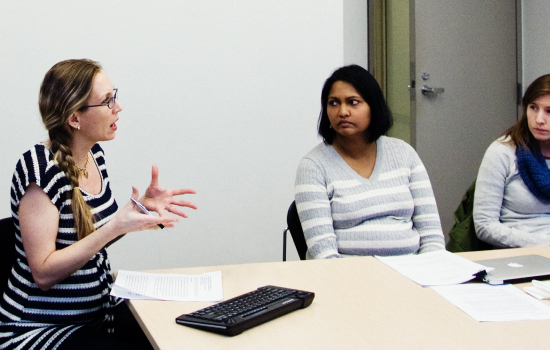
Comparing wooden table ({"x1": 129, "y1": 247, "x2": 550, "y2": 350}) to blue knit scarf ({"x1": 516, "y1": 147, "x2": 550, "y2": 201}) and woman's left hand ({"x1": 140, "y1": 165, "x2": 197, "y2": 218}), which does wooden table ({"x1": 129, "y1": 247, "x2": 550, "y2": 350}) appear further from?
blue knit scarf ({"x1": 516, "y1": 147, "x2": 550, "y2": 201})

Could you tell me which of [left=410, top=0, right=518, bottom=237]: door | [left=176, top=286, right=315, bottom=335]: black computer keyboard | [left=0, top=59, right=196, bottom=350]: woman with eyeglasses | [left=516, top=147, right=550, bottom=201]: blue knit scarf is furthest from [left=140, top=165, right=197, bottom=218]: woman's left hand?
[left=410, top=0, right=518, bottom=237]: door

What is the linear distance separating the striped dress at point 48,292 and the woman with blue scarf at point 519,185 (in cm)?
147

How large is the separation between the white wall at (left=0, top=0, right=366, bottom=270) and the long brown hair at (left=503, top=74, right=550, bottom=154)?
108cm

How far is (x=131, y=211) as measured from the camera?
138cm

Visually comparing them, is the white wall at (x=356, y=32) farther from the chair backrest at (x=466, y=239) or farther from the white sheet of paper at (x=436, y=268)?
the white sheet of paper at (x=436, y=268)

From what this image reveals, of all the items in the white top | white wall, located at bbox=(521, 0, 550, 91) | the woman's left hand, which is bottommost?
the white top

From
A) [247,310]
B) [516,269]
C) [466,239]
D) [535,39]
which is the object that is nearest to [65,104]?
[247,310]

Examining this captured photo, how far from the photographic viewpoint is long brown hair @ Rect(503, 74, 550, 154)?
7.35 ft

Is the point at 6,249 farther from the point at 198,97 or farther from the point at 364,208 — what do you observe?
the point at 198,97

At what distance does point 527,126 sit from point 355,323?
1523mm

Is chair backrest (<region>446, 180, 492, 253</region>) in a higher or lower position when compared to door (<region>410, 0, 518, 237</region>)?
lower

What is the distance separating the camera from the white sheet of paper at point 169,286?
133 centimetres

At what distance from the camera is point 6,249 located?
150cm

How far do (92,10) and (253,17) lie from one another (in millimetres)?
795
